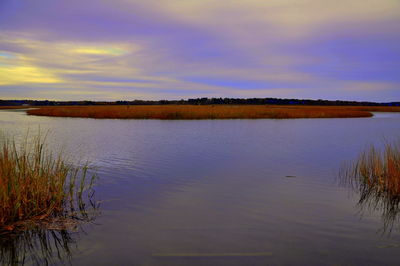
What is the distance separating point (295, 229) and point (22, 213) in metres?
5.08

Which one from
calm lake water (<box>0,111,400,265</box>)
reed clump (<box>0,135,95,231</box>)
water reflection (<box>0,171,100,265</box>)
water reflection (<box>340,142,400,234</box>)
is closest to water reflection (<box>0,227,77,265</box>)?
water reflection (<box>0,171,100,265</box>)

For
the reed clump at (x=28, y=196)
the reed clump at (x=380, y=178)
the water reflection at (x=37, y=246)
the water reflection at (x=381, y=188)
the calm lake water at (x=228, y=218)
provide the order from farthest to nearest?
the reed clump at (x=380, y=178) < the water reflection at (x=381, y=188) < the reed clump at (x=28, y=196) < the calm lake water at (x=228, y=218) < the water reflection at (x=37, y=246)

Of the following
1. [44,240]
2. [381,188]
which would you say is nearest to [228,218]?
[44,240]

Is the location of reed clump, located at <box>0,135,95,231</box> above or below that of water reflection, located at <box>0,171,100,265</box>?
above

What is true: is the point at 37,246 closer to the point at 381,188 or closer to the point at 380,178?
the point at 381,188

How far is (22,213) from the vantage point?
19.1ft

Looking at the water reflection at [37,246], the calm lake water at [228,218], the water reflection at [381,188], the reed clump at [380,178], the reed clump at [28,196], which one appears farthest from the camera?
the reed clump at [380,178]

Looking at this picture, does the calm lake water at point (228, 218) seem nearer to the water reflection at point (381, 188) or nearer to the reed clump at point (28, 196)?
the water reflection at point (381, 188)

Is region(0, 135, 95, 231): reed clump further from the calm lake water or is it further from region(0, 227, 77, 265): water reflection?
the calm lake water

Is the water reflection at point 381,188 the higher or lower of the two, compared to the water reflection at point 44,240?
higher

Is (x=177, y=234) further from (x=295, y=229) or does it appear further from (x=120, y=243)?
(x=295, y=229)

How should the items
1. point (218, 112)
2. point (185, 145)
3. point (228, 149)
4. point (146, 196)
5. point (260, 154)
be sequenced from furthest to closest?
point (218, 112) → point (185, 145) → point (228, 149) → point (260, 154) → point (146, 196)

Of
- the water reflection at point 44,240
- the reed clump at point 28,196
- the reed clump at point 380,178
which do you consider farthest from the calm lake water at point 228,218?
the reed clump at point 28,196

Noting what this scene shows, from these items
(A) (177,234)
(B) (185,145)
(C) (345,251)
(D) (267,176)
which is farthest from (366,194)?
(B) (185,145)
